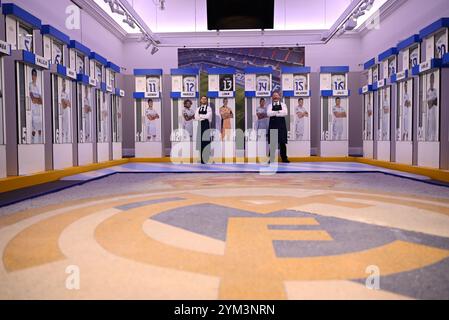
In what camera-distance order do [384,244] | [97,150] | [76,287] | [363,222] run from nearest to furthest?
1. [76,287]
2. [384,244]
3. [363,222]
4. [97,150]

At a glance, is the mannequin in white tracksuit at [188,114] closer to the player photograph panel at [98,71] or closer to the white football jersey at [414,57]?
the player photograph panel at [98,71]

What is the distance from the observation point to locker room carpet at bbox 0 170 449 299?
158 cm

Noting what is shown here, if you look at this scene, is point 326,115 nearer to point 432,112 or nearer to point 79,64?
point 432,112

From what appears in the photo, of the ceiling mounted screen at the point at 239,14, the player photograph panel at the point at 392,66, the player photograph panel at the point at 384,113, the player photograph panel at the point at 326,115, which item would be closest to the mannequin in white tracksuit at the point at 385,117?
the player photograph panel at the point at 384,113

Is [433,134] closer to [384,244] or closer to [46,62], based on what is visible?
[384,244]

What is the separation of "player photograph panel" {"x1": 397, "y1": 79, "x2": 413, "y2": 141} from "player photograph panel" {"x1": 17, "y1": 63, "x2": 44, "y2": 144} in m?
6.31

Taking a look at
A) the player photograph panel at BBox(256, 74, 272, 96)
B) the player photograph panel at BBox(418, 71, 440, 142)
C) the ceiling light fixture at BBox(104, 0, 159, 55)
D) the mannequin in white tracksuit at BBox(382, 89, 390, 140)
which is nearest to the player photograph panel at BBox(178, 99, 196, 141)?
the player photograph panel at BBox(256, 74, 272, 96)

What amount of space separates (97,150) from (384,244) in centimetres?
692

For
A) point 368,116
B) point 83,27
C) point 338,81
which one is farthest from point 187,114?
point 368,116

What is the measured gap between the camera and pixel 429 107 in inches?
237

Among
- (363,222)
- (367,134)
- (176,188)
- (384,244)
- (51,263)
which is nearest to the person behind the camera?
(51,263)

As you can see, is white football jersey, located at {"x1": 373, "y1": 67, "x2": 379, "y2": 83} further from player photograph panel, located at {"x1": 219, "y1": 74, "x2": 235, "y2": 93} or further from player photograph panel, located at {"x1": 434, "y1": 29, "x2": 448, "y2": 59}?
player photograph panel, located at {"x1": 219, "y1": 74, "x2": 235, "y2": 93}

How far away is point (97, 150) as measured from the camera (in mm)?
8008

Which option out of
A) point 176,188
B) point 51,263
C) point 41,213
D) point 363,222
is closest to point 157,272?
point 51,263
